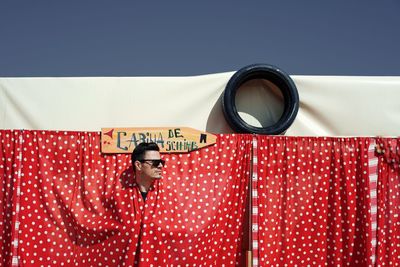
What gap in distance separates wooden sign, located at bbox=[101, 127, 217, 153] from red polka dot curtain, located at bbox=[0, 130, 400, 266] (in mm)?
73

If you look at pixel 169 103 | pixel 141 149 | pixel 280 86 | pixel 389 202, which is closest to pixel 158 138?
pixel 141 149

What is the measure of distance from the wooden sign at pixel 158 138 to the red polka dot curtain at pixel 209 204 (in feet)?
0.24

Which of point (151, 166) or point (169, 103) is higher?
point (169, 103)

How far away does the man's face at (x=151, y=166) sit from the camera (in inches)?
118

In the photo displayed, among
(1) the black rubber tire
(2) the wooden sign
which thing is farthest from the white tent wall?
(2) the wooden sign

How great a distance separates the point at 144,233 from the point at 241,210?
2.53 ft

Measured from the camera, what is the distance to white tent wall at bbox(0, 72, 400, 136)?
3.45 m

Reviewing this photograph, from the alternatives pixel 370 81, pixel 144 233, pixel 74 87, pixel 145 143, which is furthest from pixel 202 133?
pixel 370 81

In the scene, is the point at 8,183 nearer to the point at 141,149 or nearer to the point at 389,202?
the point at 141,149

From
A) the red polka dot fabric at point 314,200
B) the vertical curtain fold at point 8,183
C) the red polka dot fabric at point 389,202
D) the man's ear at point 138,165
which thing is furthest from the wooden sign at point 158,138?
the red polka dot fabric at point 389,202

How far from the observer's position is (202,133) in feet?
10.6

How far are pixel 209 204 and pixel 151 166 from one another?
1.85ft

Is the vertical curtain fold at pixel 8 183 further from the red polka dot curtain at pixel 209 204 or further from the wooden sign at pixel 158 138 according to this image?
the wooden sign at pixel 158 138

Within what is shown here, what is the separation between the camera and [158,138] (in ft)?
10.5
